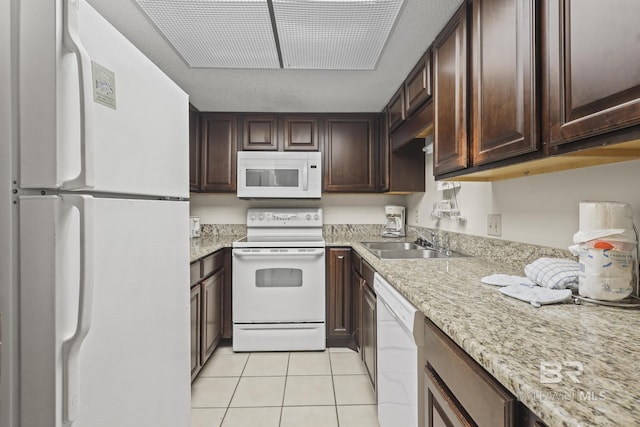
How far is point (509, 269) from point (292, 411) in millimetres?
1391

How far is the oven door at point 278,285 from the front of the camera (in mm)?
2473

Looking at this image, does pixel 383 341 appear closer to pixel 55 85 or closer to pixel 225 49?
A: pixel 55 85

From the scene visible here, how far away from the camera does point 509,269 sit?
4.59 ft

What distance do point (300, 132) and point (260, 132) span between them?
38 cm

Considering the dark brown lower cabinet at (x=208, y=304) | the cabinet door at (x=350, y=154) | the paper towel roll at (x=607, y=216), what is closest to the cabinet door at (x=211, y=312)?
the dark brown lower cabinet at (x=208, y=304)

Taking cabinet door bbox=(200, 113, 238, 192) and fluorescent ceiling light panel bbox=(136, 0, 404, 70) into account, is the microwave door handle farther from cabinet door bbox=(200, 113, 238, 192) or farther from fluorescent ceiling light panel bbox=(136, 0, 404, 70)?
fluorescent ceiling light panel bbox=(136, 0, 404, 70)

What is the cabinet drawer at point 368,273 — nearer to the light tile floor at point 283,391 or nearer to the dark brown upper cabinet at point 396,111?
the light tile floor at point 283,391

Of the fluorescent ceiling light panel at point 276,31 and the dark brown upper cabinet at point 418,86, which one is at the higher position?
the fluorescent ceiling light panel at point 276,31

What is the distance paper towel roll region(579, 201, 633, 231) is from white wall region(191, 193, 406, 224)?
7.74 ft

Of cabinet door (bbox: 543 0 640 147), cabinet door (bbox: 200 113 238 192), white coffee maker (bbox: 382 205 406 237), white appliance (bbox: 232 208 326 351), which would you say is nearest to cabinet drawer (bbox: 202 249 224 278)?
white appliance (bbox: 232 208 326 351)

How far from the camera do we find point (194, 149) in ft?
9.18

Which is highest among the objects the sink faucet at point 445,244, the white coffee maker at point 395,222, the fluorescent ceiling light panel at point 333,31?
the fluorescent ceiling light panel at point 333,31

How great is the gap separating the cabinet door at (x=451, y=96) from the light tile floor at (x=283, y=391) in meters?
1.44

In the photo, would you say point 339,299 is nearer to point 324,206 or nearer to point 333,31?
point 324,206
